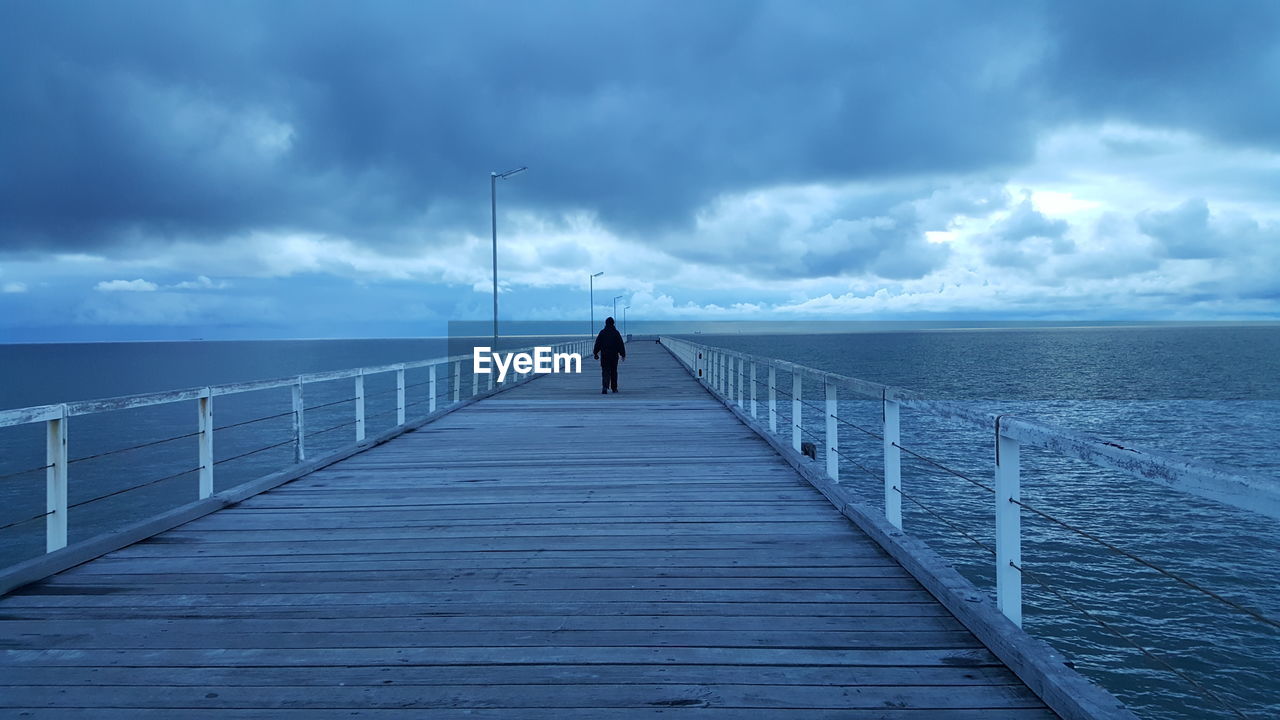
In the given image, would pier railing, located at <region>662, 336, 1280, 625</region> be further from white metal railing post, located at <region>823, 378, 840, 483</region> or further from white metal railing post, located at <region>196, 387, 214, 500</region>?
white metal railing post, located at <region>196, 387, 214, 500</region>

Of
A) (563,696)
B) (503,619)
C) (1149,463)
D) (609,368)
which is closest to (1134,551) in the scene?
(609,368)

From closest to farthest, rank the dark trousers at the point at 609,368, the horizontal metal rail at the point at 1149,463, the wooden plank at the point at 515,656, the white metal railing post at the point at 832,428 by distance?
the horizontal metal rail at the point at 1149,463
the wooden plank at the point at 515,656
the white metal railing post at the point at 832,428
the dark trousers at the point at 609,368

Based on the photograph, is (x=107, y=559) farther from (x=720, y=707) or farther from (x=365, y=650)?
(x=720, y=707)

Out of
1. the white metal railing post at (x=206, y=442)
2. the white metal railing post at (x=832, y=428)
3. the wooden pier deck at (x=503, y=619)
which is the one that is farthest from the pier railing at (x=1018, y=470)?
the white metal railing post at (x=206, y=442)

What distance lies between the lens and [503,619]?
3.81 m

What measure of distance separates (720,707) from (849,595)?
1393 mm

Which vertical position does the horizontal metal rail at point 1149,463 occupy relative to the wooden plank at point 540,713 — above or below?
above

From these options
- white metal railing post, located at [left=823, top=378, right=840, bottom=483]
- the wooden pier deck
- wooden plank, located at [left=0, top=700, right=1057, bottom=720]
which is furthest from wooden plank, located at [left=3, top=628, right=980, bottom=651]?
white metal railing post, located at [left=823, top=378, right=840, bottom=483]

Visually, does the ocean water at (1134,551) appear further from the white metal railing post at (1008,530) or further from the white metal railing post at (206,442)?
the white metal railing post at (206,442)

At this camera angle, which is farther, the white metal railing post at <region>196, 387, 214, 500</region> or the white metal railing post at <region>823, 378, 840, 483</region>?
the white metal railing post at <region>823, 378, 840, 483</region>

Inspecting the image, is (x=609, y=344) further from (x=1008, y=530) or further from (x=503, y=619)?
(x=1008, y=530)

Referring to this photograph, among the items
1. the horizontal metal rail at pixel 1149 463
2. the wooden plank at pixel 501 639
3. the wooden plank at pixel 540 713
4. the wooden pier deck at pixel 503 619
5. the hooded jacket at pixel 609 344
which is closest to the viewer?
the horizontal metal rail at pixel 1149 463

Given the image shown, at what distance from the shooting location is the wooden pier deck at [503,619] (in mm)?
3016

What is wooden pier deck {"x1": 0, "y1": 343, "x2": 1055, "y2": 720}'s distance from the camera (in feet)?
9.89
